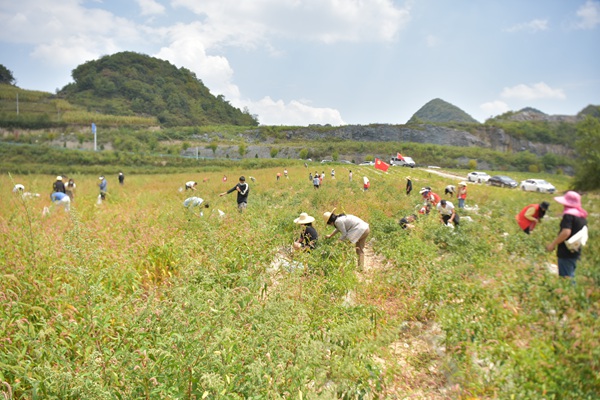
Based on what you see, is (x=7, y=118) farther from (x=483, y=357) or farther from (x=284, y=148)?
(x=483, y=357)

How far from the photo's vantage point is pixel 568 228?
5.85 feet

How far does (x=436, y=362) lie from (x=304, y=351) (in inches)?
73.3

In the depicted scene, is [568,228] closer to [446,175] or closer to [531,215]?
[531,215]

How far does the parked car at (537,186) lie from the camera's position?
2.05 meters

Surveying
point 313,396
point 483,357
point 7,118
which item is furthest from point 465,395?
point 7,118

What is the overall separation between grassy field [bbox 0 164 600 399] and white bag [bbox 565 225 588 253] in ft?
0.17

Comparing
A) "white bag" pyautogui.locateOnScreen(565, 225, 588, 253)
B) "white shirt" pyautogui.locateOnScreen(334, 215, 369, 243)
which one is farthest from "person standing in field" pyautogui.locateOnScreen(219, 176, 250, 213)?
"white bag" pyautogui.locateOnScreen(565, 225, 588, 253)

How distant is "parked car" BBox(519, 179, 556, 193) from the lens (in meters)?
2.05

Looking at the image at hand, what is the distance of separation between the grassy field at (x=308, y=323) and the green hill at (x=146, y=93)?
10637 centimetres

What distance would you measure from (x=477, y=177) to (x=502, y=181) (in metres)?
0.69

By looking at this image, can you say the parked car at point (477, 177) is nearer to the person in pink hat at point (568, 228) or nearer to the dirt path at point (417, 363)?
the person in pink hat at point (568, 228)

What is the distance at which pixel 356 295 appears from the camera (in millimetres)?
4680

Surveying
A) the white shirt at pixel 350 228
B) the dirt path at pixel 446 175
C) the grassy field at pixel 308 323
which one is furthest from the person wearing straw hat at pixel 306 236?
the dirt path at pixel 446 175

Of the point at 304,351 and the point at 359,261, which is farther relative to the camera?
the point at 359,261
